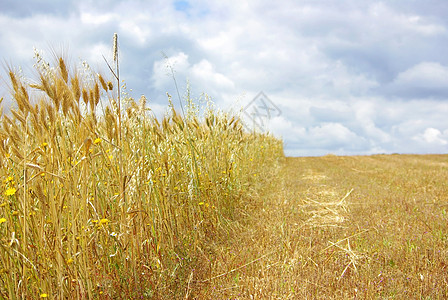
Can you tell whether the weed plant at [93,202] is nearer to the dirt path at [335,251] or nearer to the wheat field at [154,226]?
the wheat field at [154,226]

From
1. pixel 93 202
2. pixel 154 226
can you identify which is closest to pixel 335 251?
pixel 154 226

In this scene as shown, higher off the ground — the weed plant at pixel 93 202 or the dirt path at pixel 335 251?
the weed plant at pixel 93 202

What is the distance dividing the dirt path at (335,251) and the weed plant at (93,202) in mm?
332

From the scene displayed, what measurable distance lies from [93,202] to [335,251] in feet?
7.31

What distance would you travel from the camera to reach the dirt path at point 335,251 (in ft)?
8.63

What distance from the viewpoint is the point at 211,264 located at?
121 inches

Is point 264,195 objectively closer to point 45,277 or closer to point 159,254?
point 159,254

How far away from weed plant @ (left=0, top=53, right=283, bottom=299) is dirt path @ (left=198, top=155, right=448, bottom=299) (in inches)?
13.1

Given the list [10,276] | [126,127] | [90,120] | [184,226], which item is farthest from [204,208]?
[10,276]

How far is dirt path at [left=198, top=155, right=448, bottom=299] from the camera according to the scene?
8.63 feet

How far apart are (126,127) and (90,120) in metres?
0.56

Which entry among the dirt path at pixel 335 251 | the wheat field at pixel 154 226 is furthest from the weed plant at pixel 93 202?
the dirt path at pixel 335 251

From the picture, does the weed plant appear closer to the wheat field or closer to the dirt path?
the wheat field

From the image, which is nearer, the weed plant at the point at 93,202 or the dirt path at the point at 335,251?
the weed plant at the point at 93,202
